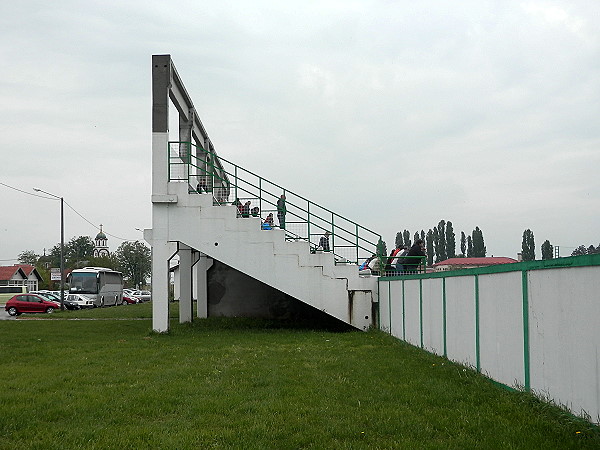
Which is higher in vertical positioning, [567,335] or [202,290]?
[567,335]

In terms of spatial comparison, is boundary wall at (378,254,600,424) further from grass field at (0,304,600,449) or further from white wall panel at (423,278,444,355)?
grass field at (0,304,600,449)

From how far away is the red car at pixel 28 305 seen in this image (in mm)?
47000

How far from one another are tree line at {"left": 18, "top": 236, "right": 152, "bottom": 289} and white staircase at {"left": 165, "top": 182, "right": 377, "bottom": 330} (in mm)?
91710

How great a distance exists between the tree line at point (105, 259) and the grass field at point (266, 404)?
10011 cm

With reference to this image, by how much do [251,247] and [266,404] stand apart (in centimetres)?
1336

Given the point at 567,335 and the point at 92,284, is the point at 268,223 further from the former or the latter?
the point at 92,284

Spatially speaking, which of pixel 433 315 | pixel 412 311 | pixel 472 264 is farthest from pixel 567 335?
pixel 472 264

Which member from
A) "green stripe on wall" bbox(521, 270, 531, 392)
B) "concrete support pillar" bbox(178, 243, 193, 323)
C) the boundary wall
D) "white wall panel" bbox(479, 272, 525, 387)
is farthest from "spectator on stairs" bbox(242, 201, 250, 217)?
"green stripe on wall" bbox(521, 270, 531, 392)

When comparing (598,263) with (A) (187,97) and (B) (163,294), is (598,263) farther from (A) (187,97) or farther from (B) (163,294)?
(A) (187,97)

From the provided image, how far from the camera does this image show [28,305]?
47.0 meters

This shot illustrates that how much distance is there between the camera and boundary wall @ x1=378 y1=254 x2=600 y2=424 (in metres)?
7.13

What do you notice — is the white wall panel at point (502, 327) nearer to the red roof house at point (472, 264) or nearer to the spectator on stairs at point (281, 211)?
the red roof house at point (472, 264)

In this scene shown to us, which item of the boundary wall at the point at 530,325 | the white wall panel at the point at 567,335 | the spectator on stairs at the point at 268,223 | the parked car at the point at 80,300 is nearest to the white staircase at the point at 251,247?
the spectator on stairs at the point at 268,223

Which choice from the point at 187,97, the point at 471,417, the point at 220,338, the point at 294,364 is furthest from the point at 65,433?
the point at 187,97
